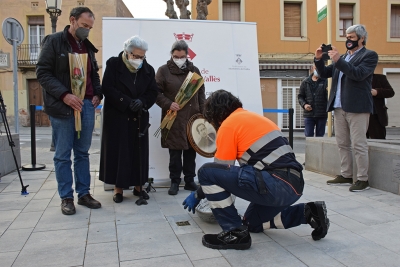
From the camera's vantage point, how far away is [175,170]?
14.9 feet

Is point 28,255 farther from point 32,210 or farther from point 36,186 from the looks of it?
point 36,186

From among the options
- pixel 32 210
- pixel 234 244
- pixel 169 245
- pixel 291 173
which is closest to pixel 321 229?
pixel 291 173

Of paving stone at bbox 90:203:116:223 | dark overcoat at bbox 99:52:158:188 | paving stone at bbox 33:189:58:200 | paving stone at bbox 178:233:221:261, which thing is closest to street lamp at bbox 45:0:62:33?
paving stone at bbox 33:189:58:200

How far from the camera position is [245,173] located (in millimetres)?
2635

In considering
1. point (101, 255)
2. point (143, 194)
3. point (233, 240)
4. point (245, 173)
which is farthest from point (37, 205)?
point (245, 173)

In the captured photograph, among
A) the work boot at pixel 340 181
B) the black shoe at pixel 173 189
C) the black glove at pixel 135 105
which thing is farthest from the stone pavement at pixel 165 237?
the black glove at pixel 135 105

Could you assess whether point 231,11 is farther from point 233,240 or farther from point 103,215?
point 233,240

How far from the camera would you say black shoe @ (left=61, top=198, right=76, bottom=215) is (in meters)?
3.62

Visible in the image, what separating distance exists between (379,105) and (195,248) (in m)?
3.81

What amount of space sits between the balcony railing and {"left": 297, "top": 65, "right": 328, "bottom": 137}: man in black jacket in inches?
731

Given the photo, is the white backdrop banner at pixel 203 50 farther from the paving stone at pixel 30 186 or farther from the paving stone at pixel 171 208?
the paving stone at pixel 30 186

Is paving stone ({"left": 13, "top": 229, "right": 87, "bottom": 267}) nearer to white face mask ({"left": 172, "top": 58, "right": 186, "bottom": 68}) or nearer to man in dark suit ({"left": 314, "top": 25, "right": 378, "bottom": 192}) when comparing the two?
white face mask ({"left": 172, "top": 58, "right": 186, "bottom": 68})

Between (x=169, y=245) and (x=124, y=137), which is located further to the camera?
(x=124, y=137)

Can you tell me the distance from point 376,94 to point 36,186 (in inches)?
189
